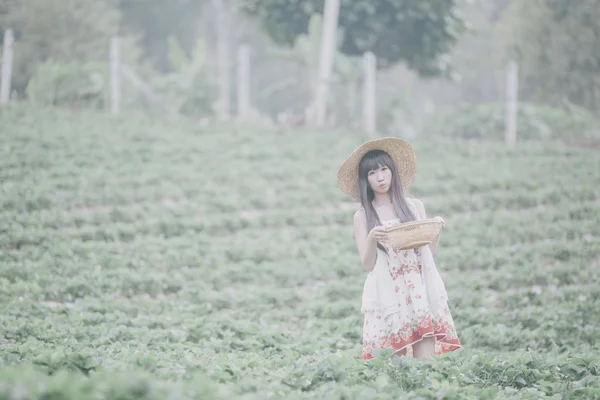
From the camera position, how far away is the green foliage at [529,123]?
757 inches

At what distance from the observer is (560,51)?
21.7 m

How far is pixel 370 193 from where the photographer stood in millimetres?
5266

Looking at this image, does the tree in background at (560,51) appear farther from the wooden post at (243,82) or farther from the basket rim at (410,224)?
the basket rim at (410,224)

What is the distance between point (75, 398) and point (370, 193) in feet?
9.85

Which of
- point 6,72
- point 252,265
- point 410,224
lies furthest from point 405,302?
point 6,72

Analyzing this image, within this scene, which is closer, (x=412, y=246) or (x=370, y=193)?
(x=412, y=246)

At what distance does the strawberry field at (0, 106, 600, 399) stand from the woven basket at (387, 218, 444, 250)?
0.73m

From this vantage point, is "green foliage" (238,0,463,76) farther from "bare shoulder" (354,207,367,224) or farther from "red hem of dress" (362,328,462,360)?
"red hem of dress" (362,328,462,360)

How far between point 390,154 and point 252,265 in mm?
3953

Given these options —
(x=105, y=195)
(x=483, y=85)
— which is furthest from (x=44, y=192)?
(x=483, y=85)

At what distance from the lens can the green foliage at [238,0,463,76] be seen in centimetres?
1809

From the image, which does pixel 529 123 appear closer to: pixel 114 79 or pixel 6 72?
pixel 114 79

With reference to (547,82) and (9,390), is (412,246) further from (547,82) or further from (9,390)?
(547,82)

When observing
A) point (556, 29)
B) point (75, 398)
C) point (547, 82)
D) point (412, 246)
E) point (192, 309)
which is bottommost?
point (192, 309)
